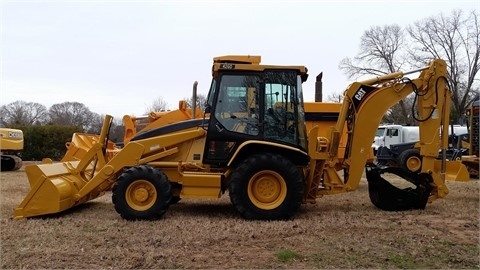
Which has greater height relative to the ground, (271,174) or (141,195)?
(271,174)

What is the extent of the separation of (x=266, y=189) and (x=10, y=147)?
15999 millimetres

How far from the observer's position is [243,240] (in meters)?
6.20

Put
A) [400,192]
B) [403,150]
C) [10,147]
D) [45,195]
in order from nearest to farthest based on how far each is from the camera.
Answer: [45,195], [400,192], [403,150], [10,147]

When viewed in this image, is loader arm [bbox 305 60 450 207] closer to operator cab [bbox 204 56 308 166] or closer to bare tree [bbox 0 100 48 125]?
operator cab [bbox 204 56 308 166]

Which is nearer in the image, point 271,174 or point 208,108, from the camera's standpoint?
point 271,174

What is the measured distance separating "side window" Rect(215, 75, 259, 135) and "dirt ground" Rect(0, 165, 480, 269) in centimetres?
155

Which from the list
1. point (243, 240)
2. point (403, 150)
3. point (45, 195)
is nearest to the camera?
point (243, 240)

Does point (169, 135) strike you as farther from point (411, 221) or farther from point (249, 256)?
point (411, 221)

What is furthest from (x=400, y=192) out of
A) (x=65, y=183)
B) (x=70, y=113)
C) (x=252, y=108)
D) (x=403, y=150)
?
(x=70, y=113)

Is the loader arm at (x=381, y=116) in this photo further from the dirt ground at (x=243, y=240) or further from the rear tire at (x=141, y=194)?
the rear tire at (x=141, y=194)

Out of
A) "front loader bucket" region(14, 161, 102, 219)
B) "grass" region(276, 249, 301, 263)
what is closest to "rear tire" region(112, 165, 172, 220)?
"front loader bucket" region(14, 161, 102, 219)

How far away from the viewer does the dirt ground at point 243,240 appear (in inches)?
205

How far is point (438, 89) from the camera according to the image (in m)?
8.55

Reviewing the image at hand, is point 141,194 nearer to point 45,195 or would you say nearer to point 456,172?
point 45,195
